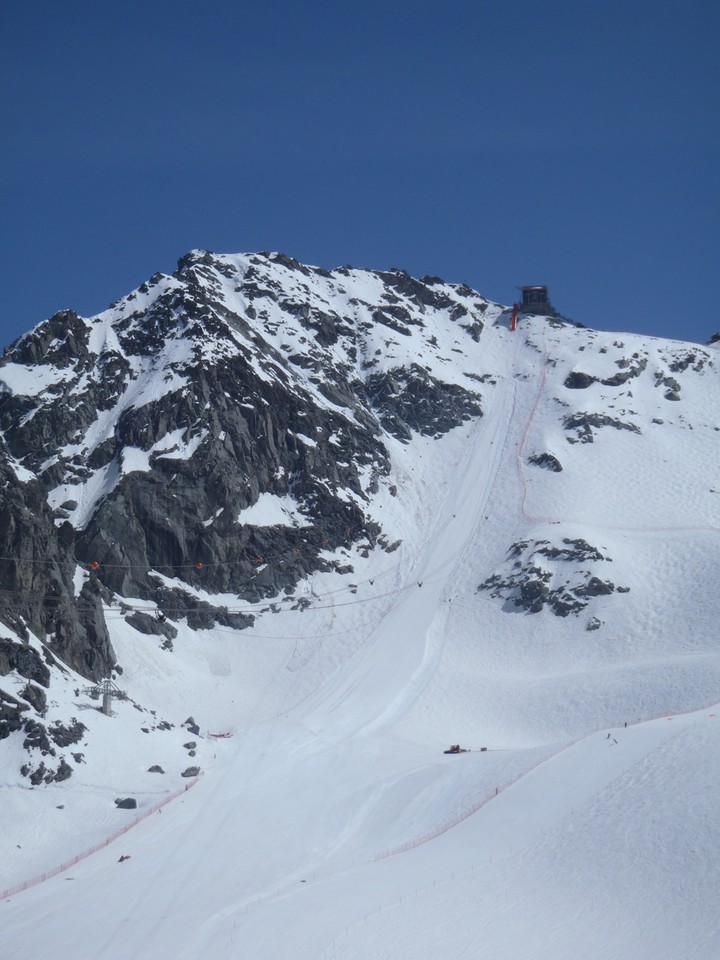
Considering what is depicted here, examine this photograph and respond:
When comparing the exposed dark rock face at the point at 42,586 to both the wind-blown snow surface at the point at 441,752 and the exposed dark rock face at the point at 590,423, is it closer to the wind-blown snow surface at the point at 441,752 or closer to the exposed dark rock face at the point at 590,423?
the wind-blown snow surface at the point at 441,752

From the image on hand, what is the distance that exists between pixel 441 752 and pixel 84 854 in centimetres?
2121

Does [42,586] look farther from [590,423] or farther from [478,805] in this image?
[590,423]

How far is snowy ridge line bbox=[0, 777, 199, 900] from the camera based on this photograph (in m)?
35.5

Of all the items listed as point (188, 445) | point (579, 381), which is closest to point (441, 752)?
point (188, 445)

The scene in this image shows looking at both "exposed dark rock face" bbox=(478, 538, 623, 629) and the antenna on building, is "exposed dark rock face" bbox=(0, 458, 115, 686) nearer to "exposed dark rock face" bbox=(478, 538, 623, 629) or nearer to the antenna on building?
"exposed dark rock face" bbox=(478, 538, 623, 629)

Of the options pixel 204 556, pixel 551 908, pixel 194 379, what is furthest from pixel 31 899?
pixel 194 379

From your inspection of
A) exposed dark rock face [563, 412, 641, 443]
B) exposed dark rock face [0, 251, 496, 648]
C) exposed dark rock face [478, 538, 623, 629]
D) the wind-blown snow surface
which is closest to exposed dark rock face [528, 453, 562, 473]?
the wind-blown snow surface

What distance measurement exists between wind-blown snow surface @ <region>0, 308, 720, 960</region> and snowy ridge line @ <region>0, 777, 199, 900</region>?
1.07ft

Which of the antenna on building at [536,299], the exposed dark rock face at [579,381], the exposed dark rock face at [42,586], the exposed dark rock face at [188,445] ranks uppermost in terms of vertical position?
the antenna on building at [536,299]

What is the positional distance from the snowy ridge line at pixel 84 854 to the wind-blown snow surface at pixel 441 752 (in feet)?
1.07

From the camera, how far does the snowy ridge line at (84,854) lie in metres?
35.5

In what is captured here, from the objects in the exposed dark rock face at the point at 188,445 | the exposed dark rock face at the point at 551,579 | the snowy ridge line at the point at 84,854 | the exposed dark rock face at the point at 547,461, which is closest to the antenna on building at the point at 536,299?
the exposed dark rock face at the point at 188,445

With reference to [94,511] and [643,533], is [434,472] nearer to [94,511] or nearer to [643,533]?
[643,533]

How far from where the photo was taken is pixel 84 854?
3844 cm
